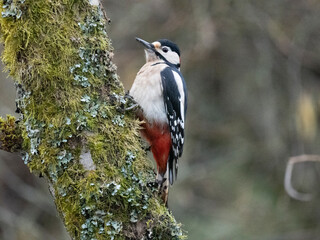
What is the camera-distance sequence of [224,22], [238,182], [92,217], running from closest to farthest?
[92,217] → [224,22] → [238,182]

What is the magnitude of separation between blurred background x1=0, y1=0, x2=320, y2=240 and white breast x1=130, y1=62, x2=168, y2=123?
2.08 meters

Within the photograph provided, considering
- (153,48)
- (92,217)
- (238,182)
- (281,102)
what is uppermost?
(281,102)

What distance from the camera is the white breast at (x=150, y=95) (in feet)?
12.2

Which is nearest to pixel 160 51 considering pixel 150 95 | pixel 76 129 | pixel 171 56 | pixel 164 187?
pixel 171 56

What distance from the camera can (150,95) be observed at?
377 centimetres

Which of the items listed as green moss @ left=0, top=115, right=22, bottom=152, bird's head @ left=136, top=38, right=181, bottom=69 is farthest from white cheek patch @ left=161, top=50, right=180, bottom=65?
green moss @ left=0, top=115, right=22, bottom=152

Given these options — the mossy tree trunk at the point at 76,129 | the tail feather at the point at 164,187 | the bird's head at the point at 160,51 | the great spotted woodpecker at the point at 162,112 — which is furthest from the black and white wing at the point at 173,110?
the mossy tree trunk at the point at 76,129

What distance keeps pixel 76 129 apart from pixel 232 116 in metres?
4.73

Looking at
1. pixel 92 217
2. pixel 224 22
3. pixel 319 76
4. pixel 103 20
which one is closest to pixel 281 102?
pixel 319 76

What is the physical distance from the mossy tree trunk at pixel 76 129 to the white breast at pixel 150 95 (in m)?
0.80

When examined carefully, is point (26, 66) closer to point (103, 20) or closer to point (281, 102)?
point (103, 20)

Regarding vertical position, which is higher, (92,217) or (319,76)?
(319,76)

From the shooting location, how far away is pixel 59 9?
2.82m

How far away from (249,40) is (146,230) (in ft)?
14.3
